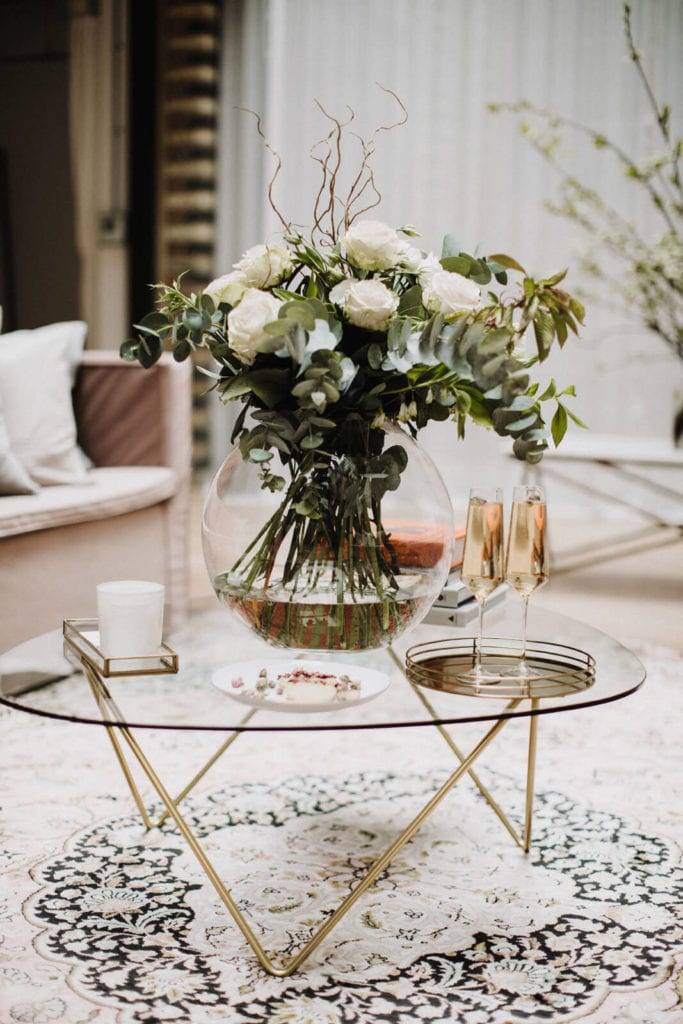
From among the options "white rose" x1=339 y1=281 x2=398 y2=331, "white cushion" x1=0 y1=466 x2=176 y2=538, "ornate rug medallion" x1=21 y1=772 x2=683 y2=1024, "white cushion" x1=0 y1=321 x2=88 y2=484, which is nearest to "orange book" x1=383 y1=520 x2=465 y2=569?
"white rose" x1=339 y1=281 x2=398 y2=331

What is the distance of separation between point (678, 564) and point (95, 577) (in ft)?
8.56

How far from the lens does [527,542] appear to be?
170cm

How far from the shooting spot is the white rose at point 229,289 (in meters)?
1.65

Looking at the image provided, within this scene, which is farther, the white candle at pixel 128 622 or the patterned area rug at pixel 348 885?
the white candle at pixel 128 622

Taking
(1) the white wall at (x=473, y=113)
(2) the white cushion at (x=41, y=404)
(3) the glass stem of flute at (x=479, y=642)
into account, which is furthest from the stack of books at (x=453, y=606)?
(1) the white wall at (x=473, y=113)

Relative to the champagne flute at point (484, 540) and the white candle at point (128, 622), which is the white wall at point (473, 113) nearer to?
the champagne flute at point (484, 540)

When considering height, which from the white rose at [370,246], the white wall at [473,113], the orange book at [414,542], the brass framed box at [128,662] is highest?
the white wall at [473,113]

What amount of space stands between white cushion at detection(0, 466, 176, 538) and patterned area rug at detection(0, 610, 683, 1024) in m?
0.45

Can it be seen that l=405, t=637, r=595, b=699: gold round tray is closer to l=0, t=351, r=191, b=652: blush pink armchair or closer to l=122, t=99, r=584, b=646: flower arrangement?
l=122, t=99, r=584, b=646: flower arrangement

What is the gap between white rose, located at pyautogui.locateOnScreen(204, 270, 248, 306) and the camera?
1646mm

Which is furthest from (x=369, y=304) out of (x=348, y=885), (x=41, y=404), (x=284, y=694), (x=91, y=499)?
(x=41, y=404)

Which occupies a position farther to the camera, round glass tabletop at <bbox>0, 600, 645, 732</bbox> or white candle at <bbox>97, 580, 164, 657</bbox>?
white candle at <bbox>97, 580, 164, 657</bbox>

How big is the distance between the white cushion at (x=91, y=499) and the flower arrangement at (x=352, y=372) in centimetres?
98

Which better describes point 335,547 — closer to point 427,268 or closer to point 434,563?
point 434,563
